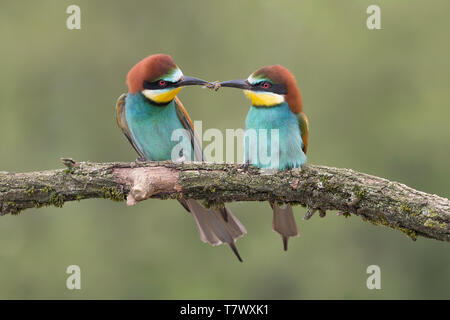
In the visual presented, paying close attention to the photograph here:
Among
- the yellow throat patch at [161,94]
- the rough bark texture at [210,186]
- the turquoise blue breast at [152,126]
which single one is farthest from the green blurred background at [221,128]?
the rough bark texture at [210,186]

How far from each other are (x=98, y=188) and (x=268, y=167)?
1.05m

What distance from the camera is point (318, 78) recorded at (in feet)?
32.5

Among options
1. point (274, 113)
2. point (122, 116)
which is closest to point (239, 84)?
point (274, 113)

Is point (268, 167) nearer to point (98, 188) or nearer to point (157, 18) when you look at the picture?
A: point (98, 188)

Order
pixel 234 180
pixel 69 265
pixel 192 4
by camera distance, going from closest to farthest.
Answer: pixel 234 180 → pixel 69 265 → pixel 192 4

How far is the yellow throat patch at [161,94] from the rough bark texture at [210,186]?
0.88 metres

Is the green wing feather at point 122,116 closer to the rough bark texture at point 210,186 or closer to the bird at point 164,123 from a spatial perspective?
the bird at point 164,123

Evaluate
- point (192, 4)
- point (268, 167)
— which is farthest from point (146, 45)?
point (268, 167)

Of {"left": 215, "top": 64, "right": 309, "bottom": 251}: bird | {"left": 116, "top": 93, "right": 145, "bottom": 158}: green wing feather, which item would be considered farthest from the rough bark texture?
{"left": 116, "top": 93, "right": 145, "bottom": 158}: green wing feather

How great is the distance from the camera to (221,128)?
821 cm

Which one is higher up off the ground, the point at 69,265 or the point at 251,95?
the point at 251,95

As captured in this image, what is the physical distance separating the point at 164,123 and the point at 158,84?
383 mm

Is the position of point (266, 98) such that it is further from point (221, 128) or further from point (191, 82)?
point (221, 128)

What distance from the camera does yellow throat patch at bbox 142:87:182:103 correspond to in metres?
4.73
